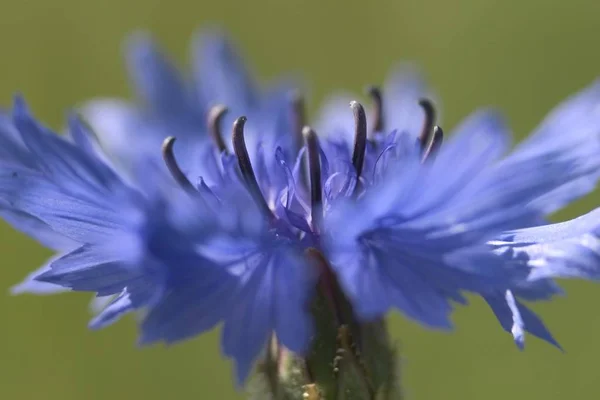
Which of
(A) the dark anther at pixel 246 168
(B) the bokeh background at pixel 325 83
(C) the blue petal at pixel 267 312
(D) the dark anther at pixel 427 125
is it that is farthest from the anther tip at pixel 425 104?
(B) the bokeh background at pixel 325 83

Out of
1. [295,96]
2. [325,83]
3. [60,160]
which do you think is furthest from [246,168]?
[325,83]

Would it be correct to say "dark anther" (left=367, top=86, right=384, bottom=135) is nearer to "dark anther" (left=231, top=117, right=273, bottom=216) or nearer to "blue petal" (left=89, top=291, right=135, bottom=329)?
"dark anther" (left=231, top=117, right=273, bottom=216)

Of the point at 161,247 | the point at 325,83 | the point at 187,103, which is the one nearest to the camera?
the point at 161,247

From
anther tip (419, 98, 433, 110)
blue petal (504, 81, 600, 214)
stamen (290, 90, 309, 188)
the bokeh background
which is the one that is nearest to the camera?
blue petal (504, 81, 600, 214)

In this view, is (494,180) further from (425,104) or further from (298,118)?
(298,118)

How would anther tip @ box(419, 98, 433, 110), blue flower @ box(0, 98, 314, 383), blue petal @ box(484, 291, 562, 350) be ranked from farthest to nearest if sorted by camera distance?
anther tip @ box(419, 98, 433, 110), blue petal @ box(484, 291, 562, 350), blue flower @ box(0, 98, 314, 383)

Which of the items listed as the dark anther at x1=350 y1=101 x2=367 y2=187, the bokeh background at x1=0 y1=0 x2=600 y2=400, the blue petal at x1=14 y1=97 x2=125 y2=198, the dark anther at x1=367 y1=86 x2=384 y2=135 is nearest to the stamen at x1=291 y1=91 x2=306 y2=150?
the dark anther at x1=367 y1=86 x2=384 y2=135

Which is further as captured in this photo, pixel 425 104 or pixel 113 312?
pixel 425 104
